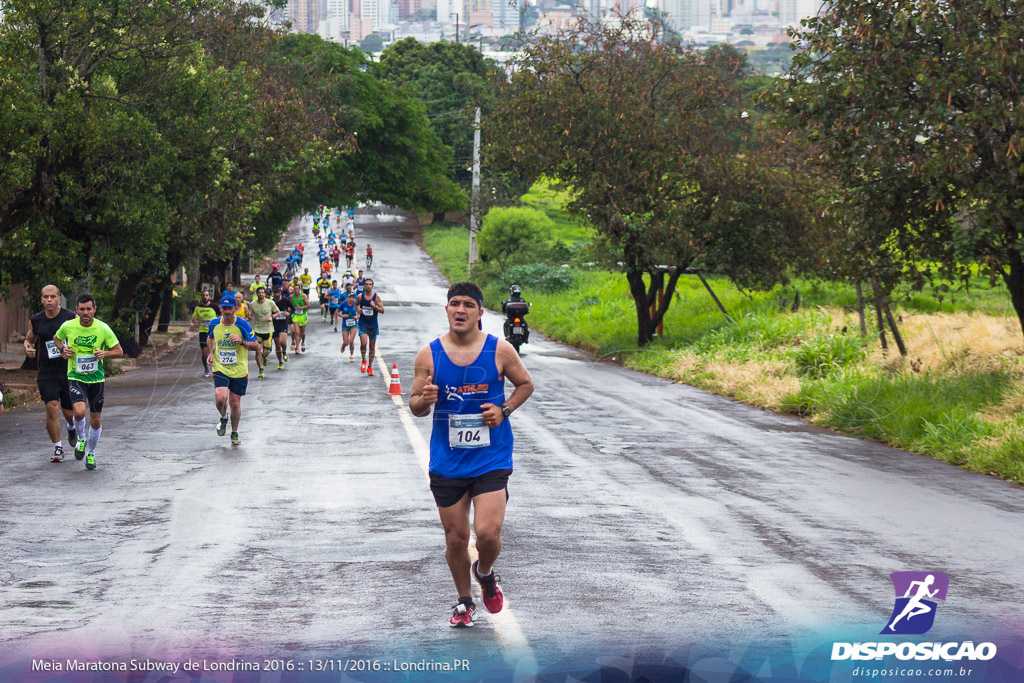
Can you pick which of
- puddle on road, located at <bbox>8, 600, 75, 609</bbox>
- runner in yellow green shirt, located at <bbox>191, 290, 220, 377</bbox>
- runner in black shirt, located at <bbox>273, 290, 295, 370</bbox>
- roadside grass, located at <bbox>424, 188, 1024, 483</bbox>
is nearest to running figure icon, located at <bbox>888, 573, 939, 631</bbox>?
puddle on road, located at <bbox>8, 600, 75, 609</bbox>

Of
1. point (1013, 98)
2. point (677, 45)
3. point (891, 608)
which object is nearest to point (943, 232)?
point (1013, 98)

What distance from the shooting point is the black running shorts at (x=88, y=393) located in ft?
41.6

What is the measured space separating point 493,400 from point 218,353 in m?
8.72

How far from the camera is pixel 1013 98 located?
15.8 meters

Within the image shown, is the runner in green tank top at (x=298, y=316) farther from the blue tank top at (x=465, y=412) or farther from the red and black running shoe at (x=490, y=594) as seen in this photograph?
the red and black running shoe at (x=490, y=594)

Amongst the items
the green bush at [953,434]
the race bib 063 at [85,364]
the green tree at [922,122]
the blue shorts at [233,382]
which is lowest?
the green bush at [953,434]

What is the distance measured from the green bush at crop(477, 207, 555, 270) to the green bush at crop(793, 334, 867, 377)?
35.4m

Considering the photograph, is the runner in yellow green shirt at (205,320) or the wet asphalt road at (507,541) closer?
the wet asphalt road at (507,541)

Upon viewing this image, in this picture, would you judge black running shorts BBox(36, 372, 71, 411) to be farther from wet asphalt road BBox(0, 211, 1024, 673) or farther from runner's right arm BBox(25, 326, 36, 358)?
wet asphalt road BBox(0, 211, 1024, 673)

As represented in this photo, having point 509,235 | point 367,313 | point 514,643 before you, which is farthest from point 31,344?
point 509,235

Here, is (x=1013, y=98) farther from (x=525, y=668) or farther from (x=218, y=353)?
(x=525, y=668)

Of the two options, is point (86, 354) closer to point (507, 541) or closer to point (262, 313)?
point (507, 541)

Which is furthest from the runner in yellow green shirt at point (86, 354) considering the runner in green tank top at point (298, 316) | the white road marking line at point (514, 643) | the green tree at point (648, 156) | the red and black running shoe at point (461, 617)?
the green tree at point (648, 156)

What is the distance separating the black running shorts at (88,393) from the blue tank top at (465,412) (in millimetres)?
7383
